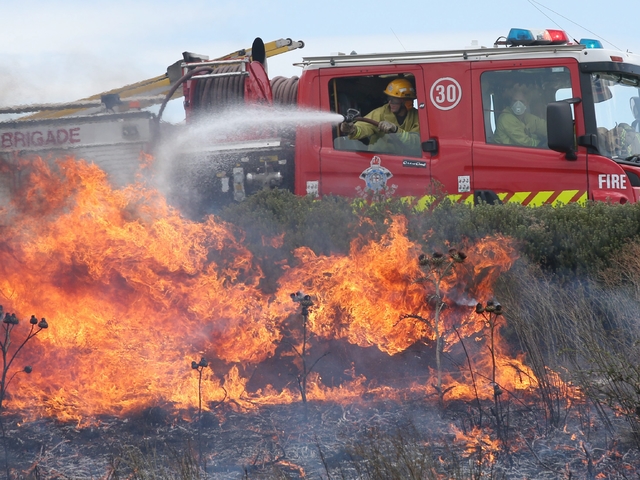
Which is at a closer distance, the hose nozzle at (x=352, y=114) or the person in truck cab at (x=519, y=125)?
the person in truck cab at (x=519, y=125)

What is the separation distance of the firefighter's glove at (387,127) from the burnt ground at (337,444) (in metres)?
3.89

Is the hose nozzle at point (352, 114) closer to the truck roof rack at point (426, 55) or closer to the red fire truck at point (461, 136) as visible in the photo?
the red fire truck at point (461, 136)

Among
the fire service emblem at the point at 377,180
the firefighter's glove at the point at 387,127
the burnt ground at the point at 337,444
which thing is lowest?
the burnt ground at the point at 337,444

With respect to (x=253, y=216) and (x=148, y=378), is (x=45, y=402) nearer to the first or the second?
(x=148, y=378)

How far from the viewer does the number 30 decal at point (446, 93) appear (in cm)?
900

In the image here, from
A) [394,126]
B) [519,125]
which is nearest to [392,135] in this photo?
[394,126]

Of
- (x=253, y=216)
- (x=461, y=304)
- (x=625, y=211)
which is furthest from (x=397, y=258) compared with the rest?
(x=625, y=211)

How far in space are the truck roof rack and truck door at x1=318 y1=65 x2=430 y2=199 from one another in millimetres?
90

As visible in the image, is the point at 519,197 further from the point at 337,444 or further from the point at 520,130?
the point at 337,444

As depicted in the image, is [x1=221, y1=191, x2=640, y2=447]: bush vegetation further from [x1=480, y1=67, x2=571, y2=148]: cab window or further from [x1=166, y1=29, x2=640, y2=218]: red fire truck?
[x1=480, y1=67, x2=571, y2=148]: cab window

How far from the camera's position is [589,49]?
8.65 meters

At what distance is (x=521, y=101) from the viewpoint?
8859 mm

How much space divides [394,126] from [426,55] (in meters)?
0.85

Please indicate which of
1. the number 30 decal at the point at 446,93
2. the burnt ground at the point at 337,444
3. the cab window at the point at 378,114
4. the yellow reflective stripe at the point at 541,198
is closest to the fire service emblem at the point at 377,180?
the cab window at the point at 378,114
